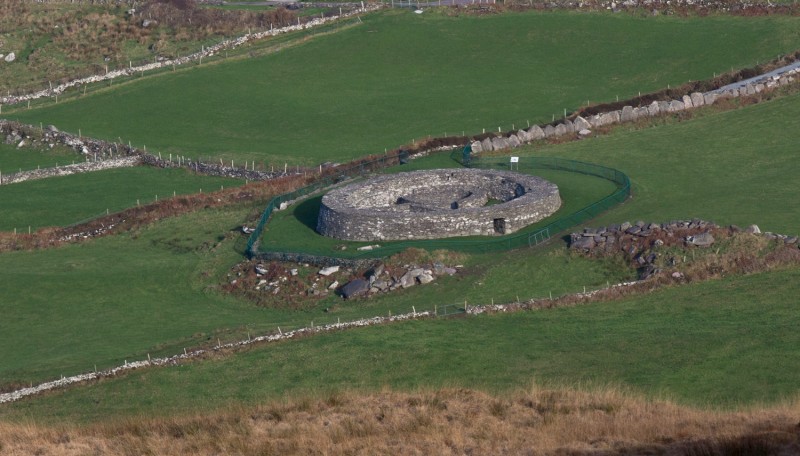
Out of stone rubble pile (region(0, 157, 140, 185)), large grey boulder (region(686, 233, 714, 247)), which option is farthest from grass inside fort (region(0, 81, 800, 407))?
stone rubble pile (region(0, 157, 140, 185))

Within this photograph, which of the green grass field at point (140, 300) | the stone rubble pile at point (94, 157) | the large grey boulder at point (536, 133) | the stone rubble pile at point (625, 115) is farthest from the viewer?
the stone rubble pile at point (94, 157)

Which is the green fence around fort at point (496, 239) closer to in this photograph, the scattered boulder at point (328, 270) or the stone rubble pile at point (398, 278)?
the scattered boulder at point (328, 270)

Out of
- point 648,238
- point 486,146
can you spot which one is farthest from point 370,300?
point 486,146

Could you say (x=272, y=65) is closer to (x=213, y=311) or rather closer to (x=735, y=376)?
(x=213, y=311)

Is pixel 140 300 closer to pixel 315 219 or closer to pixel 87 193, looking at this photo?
pixel 315 219

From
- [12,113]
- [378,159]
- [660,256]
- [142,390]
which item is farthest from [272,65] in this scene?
[142,390]

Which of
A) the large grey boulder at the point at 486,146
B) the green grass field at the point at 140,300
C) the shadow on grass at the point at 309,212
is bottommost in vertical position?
the green grass field at the point at 140,300

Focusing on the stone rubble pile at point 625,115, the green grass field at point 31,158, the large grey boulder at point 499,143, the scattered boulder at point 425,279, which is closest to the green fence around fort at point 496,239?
the scattered boulder at point 425,279
